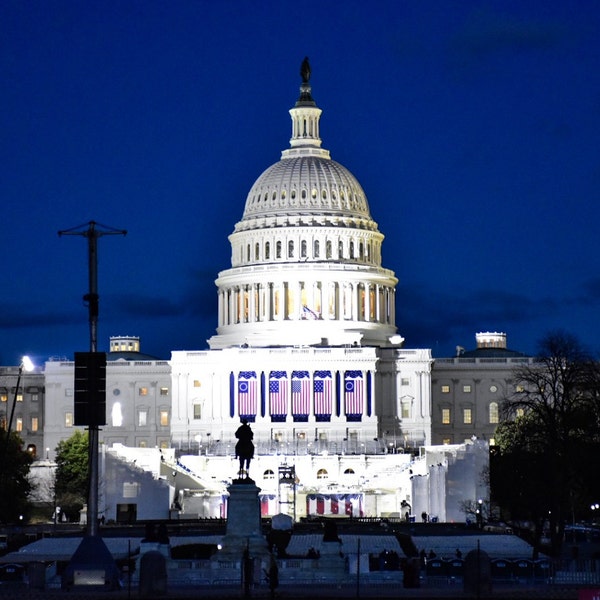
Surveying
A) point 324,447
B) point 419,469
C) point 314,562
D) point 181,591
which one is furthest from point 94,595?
point 324,447

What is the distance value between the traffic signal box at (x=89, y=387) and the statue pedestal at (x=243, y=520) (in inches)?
543

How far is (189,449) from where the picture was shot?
197 meters

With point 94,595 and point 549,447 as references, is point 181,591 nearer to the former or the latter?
point 94,595

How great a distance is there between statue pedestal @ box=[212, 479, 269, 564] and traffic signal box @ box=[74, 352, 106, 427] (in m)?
13.8

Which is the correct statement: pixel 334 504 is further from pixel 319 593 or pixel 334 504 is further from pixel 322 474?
pixel 319 593

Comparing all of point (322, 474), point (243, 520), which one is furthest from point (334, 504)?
point (243, 520)

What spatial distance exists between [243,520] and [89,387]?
15.9 meters

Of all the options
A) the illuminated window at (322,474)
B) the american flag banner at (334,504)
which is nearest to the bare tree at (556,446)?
the american flag banner at (334,504)

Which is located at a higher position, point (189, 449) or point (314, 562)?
point (189, 449)

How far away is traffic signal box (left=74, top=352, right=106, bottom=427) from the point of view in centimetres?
8456

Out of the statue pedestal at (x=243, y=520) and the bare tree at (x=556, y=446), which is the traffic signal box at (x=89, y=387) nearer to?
the statue pedestal at (x=243, y=520)

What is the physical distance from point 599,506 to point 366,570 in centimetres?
5665

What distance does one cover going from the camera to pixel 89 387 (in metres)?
84.9

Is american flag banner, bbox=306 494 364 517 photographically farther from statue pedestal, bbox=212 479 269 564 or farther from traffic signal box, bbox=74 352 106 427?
traffic signal box, bbox=74 352 106 427
